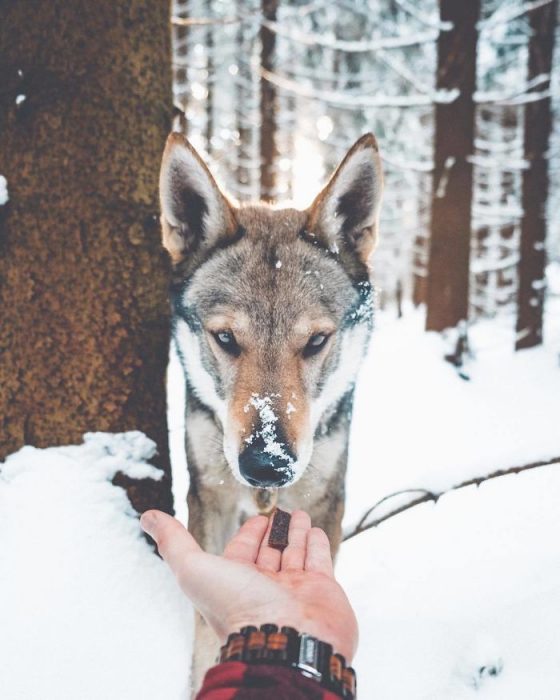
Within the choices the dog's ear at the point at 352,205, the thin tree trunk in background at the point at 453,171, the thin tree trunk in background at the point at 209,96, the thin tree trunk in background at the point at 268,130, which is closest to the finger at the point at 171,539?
the dog's ear at the point at 352,205

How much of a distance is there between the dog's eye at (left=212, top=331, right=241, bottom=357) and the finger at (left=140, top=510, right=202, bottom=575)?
865 mm

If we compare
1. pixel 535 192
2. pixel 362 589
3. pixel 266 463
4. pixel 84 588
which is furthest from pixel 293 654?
pixel 535 192

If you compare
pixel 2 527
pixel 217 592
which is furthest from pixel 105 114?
pixel 217 592

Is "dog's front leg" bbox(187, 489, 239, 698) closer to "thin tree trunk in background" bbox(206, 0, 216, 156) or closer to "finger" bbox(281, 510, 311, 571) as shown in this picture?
"finger" bbox(281, 510, 311, 571)

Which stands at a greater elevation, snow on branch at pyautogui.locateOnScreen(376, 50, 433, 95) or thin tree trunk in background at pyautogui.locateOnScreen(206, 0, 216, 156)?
thin tree trunk in background at pyautogui.locateOnScreen(206, 0, 216, 156)

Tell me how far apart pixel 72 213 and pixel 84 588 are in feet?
5.34

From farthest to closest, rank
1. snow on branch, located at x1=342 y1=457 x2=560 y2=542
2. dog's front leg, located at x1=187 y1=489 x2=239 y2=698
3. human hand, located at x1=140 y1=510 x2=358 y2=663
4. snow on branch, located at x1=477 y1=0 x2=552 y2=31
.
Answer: snow on branch, located at x1=477 y1=0 x2=552 y2=31 → snow on branch, located at x1=342 y1=457 x2=560 y2=542 → dog's front leg, located at x1=187 y1=489 x2=239 y2=698 → human hand, located at x1=140 y1=510 x2=358 y2=663

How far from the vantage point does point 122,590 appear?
6.88 feet

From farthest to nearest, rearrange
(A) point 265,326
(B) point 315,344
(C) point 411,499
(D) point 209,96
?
(D) point 209,96
(C) point 411,499
(B) point 315,344
(A) point 265,326

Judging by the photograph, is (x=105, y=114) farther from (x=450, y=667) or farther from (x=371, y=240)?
(x=450, y=667)

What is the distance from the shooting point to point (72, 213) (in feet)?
7.44

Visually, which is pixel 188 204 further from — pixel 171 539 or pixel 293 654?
pixel 293 654

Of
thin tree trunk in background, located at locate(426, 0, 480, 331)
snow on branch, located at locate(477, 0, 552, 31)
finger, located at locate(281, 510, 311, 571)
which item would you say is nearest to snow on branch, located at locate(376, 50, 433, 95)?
thin tree trunk in background, located at locate(426, 0, 480, 331)

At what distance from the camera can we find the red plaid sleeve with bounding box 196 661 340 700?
105 centimetres
